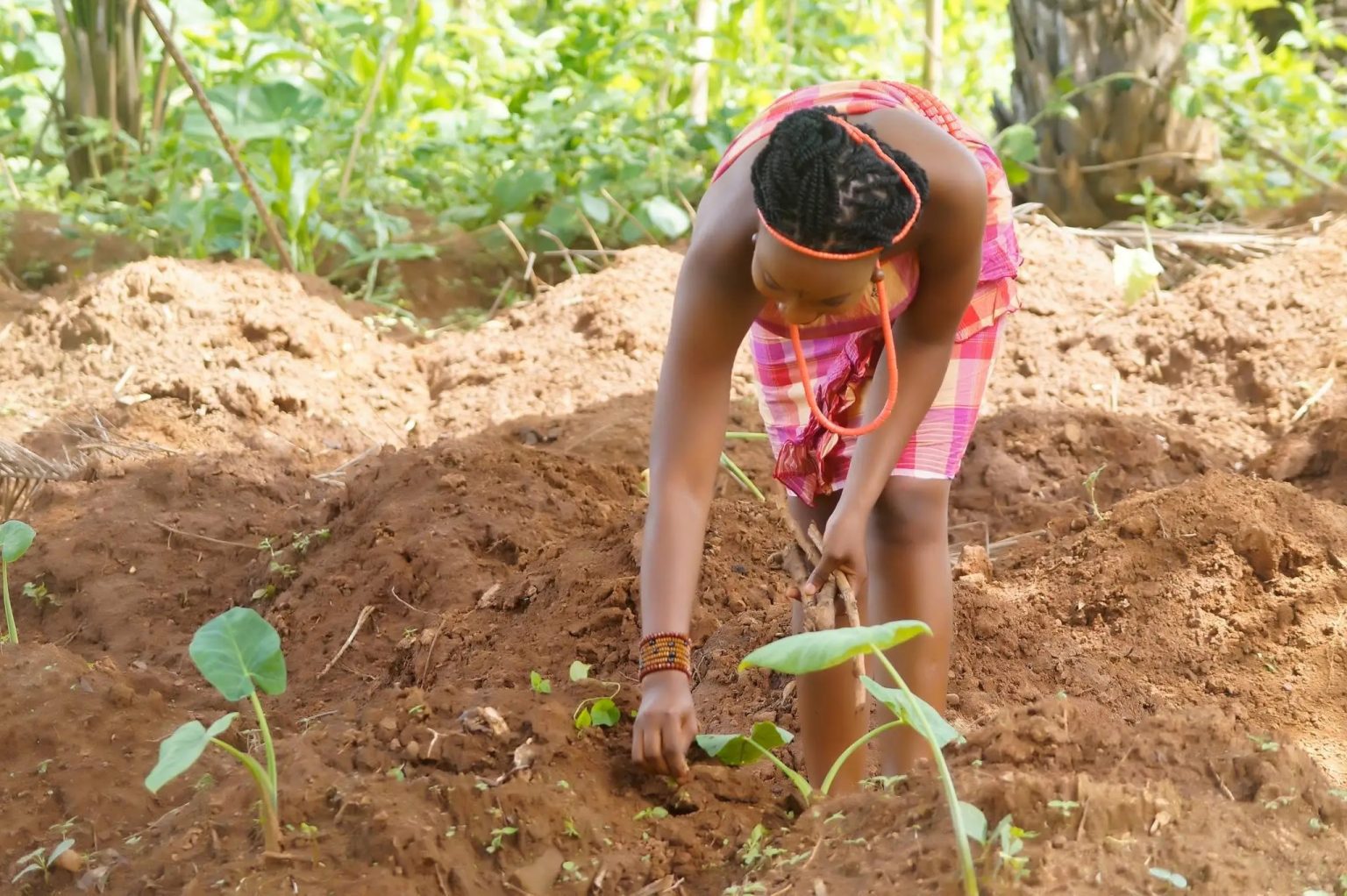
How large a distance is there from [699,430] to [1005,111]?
4.29m

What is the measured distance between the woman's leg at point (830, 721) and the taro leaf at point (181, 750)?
967 mm

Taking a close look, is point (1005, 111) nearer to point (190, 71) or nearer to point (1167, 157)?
point (1167, 157)

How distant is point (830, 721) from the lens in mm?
2441

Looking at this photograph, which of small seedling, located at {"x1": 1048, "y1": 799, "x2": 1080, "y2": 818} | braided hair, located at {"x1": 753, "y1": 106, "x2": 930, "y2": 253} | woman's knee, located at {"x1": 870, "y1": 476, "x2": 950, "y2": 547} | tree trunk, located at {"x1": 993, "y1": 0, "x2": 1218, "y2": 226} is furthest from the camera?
tree trunk, located at {"x1": 993, "y1": 0, "x2": 1218, "y2": 226}

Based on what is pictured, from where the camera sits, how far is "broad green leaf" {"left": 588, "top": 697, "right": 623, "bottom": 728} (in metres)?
2.28

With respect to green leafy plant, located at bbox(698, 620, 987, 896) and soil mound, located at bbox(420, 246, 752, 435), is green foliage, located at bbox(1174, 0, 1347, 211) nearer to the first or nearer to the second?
soil mound, located at bbox(420, 246, 752, 435)

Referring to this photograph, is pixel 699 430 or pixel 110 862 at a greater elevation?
pixel 699 430

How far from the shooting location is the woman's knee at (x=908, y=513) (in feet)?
7.76

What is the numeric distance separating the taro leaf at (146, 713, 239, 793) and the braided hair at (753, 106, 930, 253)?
0.98 metres

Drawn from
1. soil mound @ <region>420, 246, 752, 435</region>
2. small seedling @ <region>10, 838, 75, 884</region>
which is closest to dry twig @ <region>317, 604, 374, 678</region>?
small seedling @ <region>10, 838, 75, 884</region>

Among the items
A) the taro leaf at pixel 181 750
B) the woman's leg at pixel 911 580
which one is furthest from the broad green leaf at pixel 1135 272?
the taro leaf at pixel 181 750

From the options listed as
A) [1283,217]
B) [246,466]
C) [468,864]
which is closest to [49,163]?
[246,466]

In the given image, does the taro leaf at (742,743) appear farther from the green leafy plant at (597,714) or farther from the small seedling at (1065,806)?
the small seedling at (1065,806)

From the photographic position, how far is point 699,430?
2234 millimetres
